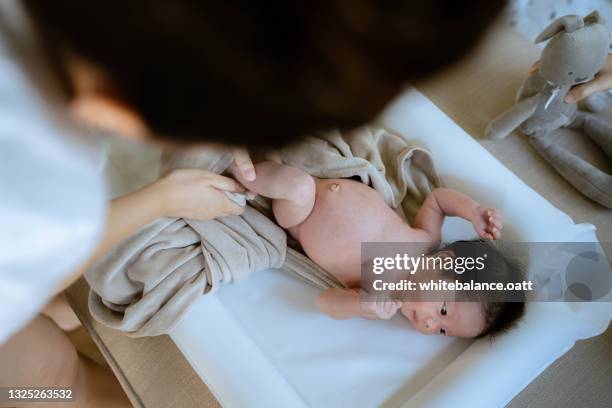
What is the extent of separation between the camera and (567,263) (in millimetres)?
1104

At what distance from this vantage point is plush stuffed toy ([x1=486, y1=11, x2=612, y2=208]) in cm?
116

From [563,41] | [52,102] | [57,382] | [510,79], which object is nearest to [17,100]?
[52,102]

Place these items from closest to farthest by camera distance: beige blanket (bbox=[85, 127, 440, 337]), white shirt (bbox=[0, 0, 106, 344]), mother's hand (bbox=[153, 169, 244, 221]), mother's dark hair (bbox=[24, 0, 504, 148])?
mother's dark hair (bbox=[24, 0, 504, 148])
white shirt (bbox=[0, 0, 106, 344])
mother's hand (bbox=[153, 169, 244, 221])
beige blanket (bbox=[85, 127, 440, 337])

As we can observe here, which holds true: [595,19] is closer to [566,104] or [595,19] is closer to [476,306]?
[566,104]

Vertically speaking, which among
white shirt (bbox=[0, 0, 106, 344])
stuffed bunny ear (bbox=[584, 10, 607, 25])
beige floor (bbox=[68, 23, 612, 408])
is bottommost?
beige floor (bbox=[68, 23, 612, 408])

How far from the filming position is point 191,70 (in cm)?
31

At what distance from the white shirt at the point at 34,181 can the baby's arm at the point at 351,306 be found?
0.64 meters

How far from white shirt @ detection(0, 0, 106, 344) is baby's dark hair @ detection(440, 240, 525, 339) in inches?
30.7

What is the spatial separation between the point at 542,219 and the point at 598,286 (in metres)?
0.17

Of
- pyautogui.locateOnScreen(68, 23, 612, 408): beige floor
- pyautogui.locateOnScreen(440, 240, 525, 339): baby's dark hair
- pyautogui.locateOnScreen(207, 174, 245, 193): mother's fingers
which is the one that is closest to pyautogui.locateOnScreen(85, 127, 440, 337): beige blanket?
pyautogui.locateOnScreen(207, 174, 245, 193): mother's fingers

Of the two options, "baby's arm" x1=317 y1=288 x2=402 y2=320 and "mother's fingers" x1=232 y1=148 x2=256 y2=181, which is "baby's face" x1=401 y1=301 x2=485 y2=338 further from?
"mother's fingers" x1=232 y1=148 x2=256 y2=181

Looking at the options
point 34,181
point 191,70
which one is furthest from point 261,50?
point 34,181

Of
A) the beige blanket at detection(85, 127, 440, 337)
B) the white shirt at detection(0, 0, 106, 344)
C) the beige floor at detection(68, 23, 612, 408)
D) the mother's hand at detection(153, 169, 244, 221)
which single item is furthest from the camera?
the beige floor at detection(68, 23, 612, 408)

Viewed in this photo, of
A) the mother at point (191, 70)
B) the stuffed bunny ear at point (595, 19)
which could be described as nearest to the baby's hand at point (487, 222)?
the stuffed bunny ear at point (595, 19)
